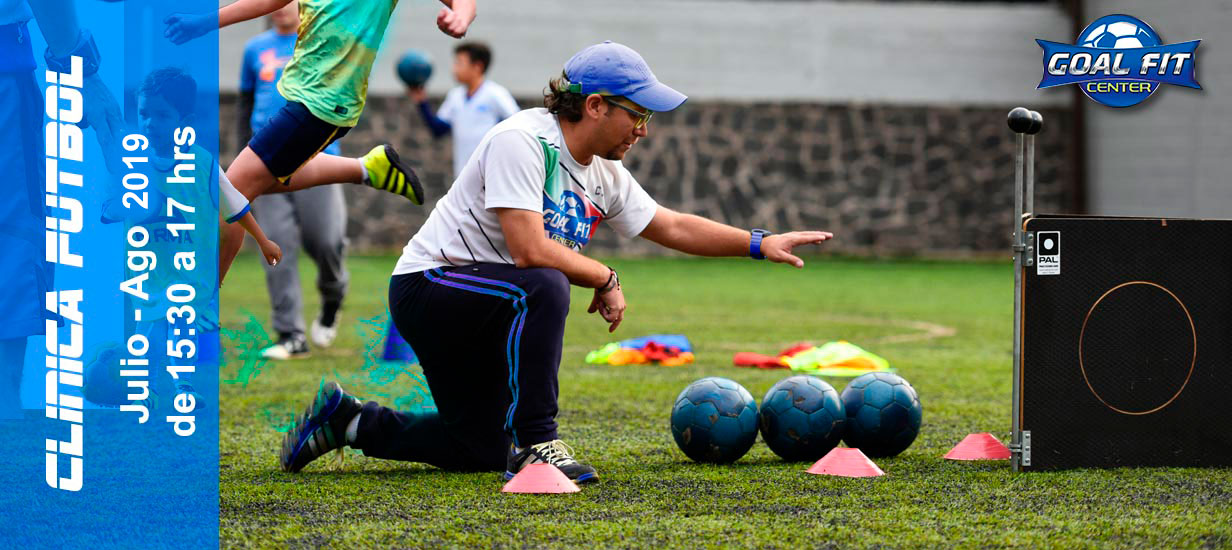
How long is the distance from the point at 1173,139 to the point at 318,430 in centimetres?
1536

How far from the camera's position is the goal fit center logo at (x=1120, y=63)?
410 cm

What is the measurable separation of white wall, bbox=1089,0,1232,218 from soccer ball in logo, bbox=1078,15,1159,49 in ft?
40.2

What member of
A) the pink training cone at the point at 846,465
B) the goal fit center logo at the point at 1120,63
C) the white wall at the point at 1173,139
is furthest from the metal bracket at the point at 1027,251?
the white wall at the point at 1173,139

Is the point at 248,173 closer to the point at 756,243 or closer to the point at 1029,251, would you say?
the point at 756,243

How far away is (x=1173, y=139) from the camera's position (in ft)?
56.4

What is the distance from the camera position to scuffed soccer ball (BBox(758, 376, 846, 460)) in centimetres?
433

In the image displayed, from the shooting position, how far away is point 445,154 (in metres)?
17.6

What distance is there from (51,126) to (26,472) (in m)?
1.14

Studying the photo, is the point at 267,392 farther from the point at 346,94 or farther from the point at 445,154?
the point at 445,154

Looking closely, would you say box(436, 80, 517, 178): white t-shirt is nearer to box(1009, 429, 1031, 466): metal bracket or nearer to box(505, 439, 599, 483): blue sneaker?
box(505, 439, 599, 483): blue sneaker

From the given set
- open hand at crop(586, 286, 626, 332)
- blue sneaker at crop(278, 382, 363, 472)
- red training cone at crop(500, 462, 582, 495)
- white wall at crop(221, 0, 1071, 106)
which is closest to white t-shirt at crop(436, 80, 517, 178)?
blue sneaker at crop(278, 382, 363, 472)

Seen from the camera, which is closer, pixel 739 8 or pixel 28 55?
pixel 28 55

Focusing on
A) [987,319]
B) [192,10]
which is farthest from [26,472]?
[987,319]

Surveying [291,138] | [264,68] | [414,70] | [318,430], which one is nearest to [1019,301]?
[318,430]
